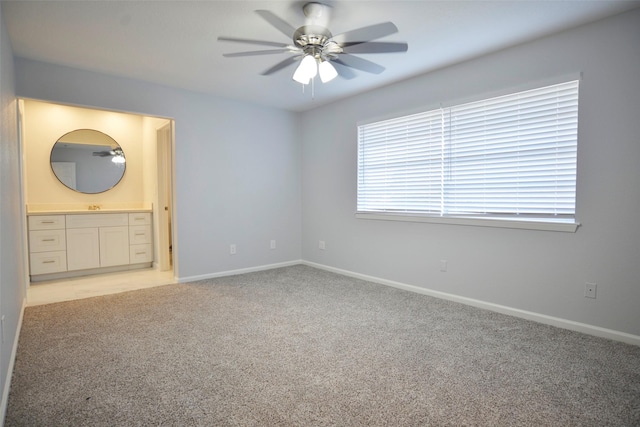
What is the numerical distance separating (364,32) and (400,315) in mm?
2317

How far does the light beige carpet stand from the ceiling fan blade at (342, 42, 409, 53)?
2.04m

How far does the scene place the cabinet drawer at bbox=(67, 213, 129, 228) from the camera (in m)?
4.57

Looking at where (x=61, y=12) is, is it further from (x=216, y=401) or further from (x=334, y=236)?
(x=334, y=236)

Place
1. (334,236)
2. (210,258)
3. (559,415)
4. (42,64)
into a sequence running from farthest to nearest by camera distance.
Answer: (334,236)
(210,258)
(42,64)
(559,415)

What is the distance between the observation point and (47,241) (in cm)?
439

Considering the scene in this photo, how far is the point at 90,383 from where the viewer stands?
198 cm

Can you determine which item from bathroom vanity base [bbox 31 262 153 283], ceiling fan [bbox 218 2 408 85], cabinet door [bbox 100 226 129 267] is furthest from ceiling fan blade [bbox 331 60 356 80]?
bathroom vanity base [bbox 31 262 153 283]

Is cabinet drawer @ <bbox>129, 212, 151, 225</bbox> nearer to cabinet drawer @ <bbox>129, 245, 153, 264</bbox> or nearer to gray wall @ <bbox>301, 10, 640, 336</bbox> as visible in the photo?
cabinet drawer @ <bbox>129, 245, 153, 264</bbox>

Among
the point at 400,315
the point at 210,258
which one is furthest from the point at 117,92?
the point at 400,315

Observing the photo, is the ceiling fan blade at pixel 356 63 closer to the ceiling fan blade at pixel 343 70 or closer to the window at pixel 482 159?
the ceiling fan blade at pixel 343 70

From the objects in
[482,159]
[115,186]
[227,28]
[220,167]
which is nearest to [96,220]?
[115,186]

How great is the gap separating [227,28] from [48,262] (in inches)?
153

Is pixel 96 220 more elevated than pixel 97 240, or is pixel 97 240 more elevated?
pixel 96 220

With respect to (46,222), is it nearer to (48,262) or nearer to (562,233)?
(48,262)
